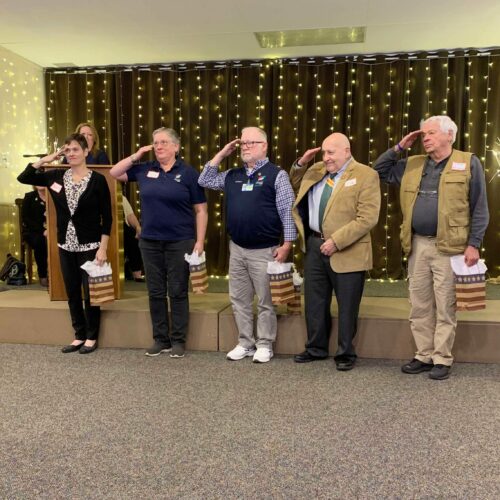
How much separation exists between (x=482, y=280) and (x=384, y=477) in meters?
1.37

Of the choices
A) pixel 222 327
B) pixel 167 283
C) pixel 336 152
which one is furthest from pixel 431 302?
pixel 167 283

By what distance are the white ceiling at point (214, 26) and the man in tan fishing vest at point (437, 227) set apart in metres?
2.01

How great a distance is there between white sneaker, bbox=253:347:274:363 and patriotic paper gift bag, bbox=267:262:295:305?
0.33m

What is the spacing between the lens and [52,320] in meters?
3.71

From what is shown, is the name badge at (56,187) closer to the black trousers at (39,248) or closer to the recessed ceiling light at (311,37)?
the black trousers at (39,248)

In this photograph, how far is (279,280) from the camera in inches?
123

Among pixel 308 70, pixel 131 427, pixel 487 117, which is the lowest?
pixel 131 427

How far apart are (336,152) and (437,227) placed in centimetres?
71

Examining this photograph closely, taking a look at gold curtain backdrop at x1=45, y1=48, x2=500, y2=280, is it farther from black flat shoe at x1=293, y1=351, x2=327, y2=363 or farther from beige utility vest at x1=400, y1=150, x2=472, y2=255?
beige utility vest at x1=400, y1=150, x2=472, y2=255

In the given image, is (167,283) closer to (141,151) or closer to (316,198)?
(141,151)

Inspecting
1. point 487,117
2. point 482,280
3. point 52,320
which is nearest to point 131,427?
point 52,320

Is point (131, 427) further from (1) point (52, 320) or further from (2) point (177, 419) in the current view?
(1) point (52, 320)

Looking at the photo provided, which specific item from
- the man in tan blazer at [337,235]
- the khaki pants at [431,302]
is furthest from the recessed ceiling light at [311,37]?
the khaki pants at [431,302]

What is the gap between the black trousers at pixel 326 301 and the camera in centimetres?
306
